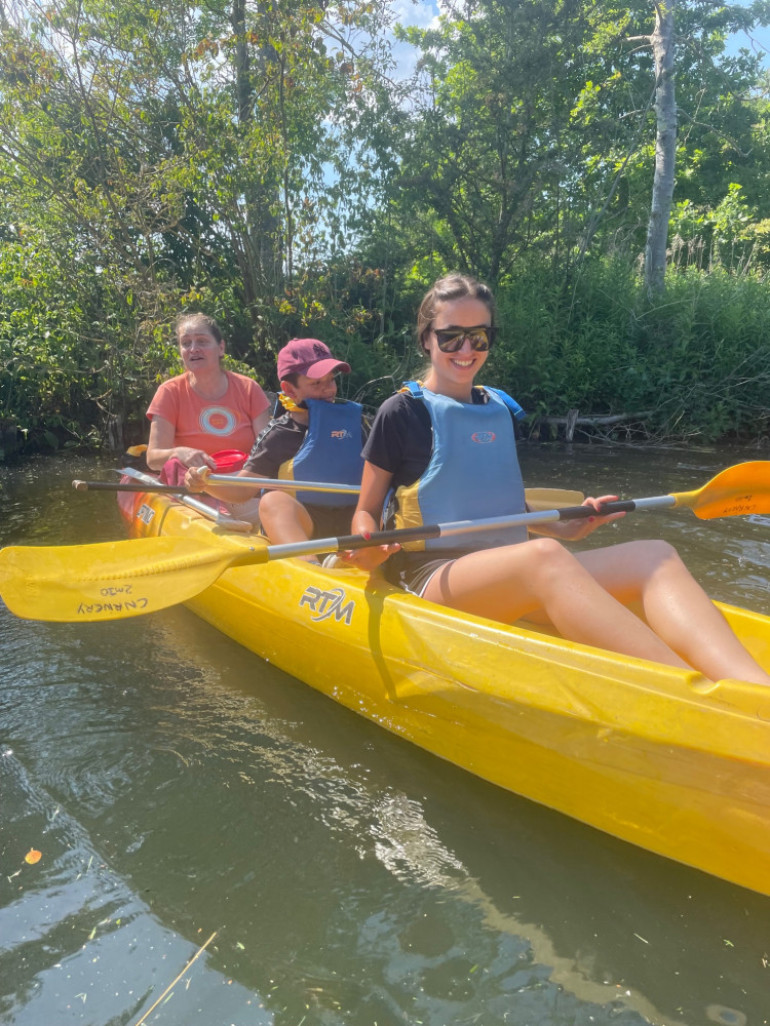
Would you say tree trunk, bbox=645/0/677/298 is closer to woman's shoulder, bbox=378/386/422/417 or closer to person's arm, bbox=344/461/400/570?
woman's shoulder, bbox=378/386/422/417

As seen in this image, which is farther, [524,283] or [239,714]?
[524,283]

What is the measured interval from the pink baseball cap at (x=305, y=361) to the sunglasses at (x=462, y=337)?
0.91 metres

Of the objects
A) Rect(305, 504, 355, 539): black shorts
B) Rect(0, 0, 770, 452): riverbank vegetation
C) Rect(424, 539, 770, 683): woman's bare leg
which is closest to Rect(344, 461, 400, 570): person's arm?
Rect(424, 539, 770, 683): woman's bare leg

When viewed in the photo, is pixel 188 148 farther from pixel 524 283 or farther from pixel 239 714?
pixel 239 714

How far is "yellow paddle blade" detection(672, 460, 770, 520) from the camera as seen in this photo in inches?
108

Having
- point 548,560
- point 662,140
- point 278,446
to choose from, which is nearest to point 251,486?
point 278,446

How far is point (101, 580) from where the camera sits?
7.93 ft

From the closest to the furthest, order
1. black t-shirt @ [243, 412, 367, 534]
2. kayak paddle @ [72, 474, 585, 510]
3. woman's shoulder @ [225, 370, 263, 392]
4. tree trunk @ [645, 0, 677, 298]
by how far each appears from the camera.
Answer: kayak paddle @ [72, 474, 585, 510], black t-shirt @ [243, 412, 367, 534], woman's shoulder @ [225, 370, 263, 392], tree trunk @ [645, 0, 677, 298]

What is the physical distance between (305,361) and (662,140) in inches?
319

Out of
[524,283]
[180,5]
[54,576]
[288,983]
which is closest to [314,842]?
[288,983]

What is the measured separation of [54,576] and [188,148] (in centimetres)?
561

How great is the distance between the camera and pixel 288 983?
4.78 feet

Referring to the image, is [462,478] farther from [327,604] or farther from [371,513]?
[327,604]

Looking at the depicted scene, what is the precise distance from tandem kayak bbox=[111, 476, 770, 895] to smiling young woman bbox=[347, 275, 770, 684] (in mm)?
98
